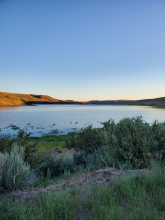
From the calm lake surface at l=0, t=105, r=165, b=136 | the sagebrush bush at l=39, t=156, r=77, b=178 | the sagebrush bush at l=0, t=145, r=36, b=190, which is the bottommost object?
the calm lake surface at l=0, t=105, r=165, b=136

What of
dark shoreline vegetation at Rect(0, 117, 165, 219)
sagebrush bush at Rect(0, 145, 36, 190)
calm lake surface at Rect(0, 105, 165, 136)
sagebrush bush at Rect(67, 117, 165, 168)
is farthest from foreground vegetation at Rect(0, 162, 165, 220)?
calm lake surface at Rect(0, 105, 165, 136)

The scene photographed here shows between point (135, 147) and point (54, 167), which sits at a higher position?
point (135, 147)

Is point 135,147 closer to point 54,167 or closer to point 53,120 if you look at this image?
point 54,167

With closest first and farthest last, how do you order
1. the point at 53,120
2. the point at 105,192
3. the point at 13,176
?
the point at 105,192 → the point at 13,176 → the point at 53,120

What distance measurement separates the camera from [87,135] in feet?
26.8

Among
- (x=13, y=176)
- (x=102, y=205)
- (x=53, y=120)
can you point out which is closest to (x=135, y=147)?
(x=102, y=205)

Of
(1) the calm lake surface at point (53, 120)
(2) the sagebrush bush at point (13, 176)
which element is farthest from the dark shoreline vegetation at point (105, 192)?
(1) the calm lake surface at point (53, 120)

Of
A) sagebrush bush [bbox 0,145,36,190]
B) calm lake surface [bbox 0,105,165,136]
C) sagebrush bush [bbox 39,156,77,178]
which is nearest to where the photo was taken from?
sagebrush bush [bbox 0,145,36,190]

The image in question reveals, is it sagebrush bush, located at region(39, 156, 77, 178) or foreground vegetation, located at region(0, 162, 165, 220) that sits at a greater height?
foreground vegetation, located at region(0, 162, 165, 220)

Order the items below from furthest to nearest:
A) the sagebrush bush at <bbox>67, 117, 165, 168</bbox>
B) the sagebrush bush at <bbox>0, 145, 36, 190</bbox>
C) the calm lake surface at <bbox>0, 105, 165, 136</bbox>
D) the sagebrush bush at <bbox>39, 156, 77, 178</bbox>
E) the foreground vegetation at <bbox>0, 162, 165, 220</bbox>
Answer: the calm lake surface at <bbox>0, 105, 165, 136</bbox>
the sagebrush bush at <bbox>39, 156, 77, 178</bbox>
the sagebrush bush at <bbox>67, 117, 165, 168</bbox>
the sagebrush bush at <bbox>0, 145, 36, 190</bbox>
the foreground vegetation at <bbox>0, 162, 165, 220</bbox>

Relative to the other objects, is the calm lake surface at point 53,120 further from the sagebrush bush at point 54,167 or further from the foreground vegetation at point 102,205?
the sagebrush bush at point 54,167

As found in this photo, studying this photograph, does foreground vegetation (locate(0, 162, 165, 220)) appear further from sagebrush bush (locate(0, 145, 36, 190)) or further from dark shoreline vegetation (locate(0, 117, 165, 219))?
sagebrush bush (locate(0, 145, 36, 190))

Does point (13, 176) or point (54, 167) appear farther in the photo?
point (54, 167)

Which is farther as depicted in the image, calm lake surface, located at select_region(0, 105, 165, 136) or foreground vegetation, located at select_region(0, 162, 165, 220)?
calm lake surface, located at select_region(0, 105, 165, 136)
